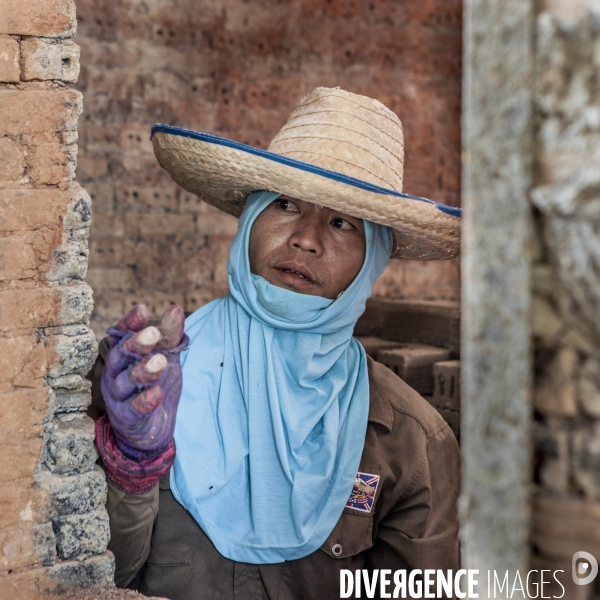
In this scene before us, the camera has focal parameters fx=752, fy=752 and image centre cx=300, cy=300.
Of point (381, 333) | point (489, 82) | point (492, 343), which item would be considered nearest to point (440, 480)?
point (492, 343)

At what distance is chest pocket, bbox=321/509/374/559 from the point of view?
220 cm

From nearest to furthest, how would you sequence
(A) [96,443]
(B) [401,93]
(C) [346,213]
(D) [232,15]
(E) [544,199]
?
(E) [544,199] < (A) [96,443] < (C) [346,213] < (D) [232,15] < (B) [401,93]

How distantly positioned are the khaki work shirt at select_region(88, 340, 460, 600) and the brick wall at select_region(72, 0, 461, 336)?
2.50m

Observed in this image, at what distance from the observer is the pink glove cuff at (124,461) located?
1.78 m

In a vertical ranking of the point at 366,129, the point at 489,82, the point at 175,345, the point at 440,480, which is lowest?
the point at 440,480

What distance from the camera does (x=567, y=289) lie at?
3.03ft

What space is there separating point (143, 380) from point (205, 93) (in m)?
3.61

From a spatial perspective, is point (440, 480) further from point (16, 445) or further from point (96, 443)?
point (16, 445)

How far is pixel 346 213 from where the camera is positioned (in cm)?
228

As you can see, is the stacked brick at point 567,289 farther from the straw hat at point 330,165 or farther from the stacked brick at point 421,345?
the stacked brick at point 421,345

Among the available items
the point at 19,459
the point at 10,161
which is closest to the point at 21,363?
the point at 19,459

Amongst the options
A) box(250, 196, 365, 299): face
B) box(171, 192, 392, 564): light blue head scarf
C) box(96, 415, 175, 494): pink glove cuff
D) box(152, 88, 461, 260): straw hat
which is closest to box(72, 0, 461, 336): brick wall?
box(152, 88, 461, 260): straw hat

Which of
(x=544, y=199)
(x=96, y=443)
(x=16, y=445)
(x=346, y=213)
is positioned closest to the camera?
(x=544, y=199)

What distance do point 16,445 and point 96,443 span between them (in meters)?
0.19
